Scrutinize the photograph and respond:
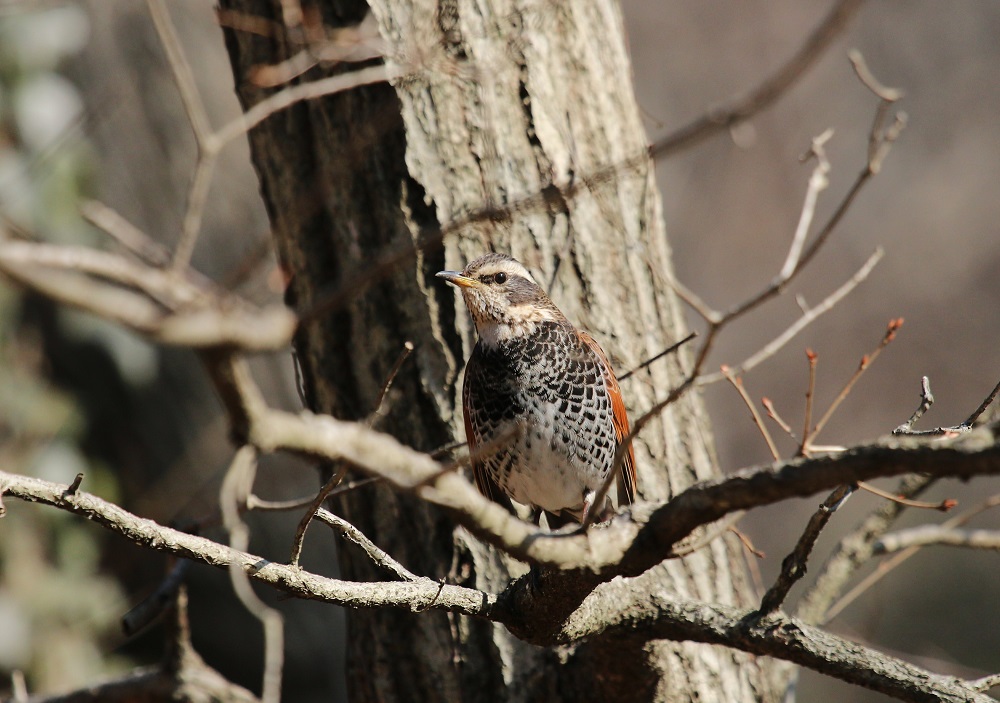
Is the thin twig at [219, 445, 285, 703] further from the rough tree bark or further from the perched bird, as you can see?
the perched bird

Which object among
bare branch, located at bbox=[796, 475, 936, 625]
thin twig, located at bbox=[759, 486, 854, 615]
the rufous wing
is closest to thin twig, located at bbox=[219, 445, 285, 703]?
thin twig, located at bbox=[759, 486, 854, 615]

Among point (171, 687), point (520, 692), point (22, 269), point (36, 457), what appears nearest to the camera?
point (22, 269)

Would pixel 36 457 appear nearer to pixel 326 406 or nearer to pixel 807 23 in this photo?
pixel 326 406

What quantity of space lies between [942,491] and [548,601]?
416 inches

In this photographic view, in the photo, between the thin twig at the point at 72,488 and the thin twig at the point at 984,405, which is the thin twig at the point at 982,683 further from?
the thin twig at the point at 72,488

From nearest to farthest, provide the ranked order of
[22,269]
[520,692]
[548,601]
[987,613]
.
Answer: [22,269]
[548,601]
[520,692]
[987,613]

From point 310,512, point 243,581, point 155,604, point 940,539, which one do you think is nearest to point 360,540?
point 310,512

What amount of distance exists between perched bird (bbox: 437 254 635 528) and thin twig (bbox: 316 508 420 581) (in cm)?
93

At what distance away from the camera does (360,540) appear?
272 centimetres

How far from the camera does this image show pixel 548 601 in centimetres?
263

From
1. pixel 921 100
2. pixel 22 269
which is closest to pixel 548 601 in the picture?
pixel 22 269

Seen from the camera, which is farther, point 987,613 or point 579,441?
point 987,613

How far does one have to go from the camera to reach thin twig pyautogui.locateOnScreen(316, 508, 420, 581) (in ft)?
8.66

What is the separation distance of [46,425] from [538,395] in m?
3.83
